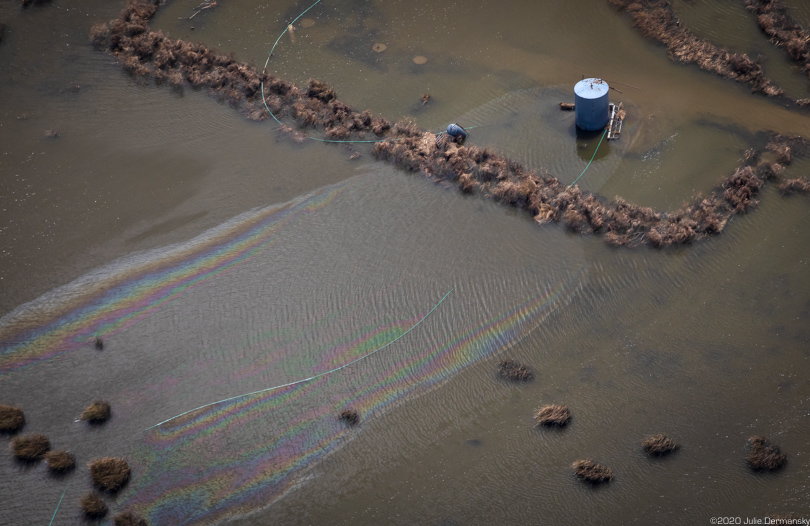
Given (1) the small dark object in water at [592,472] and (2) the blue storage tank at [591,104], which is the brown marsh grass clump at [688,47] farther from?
(1) the small dark object in water at [592,472]

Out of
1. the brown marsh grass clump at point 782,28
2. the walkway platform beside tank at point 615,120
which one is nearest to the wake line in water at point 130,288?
the walkway platform beside tank at point 615,120

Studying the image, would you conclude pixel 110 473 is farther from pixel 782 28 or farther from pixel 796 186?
pixel 782 28

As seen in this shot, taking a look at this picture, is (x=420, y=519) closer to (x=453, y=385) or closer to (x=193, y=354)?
(x=453, y=385)

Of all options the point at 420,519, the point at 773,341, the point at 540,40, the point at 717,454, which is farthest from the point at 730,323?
the point at 540,40

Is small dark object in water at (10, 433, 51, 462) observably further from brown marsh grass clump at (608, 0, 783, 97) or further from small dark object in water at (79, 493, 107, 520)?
brown marsh grass clump at (608, 0, 783, 97)

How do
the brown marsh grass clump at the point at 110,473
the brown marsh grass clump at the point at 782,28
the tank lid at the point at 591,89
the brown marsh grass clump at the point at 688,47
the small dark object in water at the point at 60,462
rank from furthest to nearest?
1. the brown marsh grass clump at the point at 782,28
2. the brown marsh grass clump at the point at 688,47
3. the tank lid at the point at 591,89
4. the small dark object in water at the point at 60,462
5. the brown marsh grass clump at the point at 110,473
